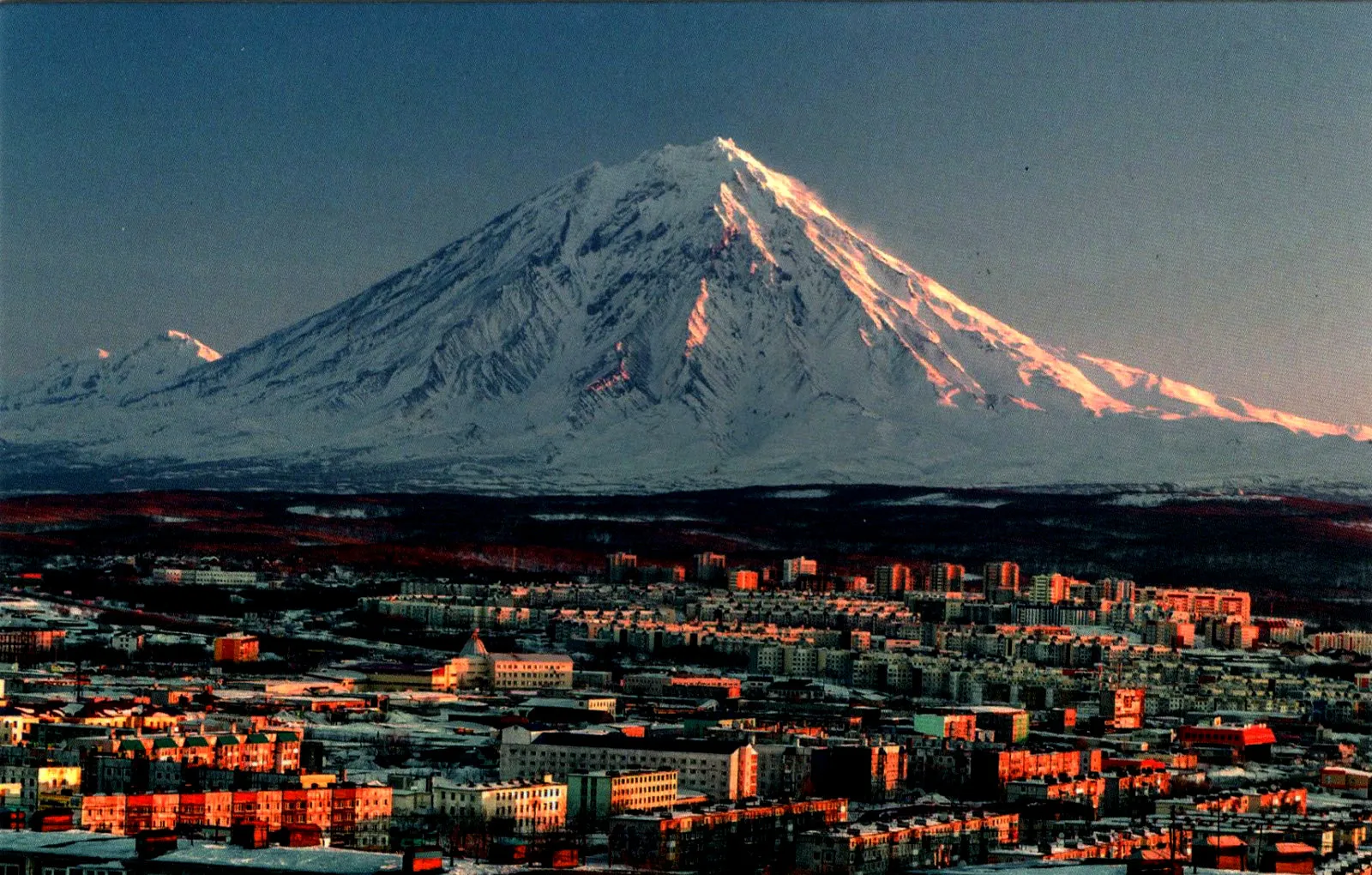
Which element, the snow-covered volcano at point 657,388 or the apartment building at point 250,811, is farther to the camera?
the snow-covered volcano at point 657,388

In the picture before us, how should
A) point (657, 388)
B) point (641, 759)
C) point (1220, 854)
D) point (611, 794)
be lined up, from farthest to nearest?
point (657, 388), point (641, 759), point (611, 794), point (1220, 854)

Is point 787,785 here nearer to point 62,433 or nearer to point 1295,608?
point 1295,608

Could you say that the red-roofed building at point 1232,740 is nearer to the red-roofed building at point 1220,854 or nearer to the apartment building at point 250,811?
the red-roofed building at point 1220,854

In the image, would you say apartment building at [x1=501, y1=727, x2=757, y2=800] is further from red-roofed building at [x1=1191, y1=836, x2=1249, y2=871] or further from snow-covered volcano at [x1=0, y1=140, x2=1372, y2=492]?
snow-covered volcano at [x1=0, y1=140, x2=1372, y2=492]

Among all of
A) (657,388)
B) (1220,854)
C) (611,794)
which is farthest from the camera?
(657,388)

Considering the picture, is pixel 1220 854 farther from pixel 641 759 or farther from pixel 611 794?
pixel 641 759

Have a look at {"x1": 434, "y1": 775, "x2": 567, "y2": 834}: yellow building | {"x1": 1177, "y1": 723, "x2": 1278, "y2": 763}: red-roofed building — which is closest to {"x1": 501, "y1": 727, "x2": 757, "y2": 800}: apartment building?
{"x1": 434, "y1": 775, "x2": 567, "y2": 834}: yellow building


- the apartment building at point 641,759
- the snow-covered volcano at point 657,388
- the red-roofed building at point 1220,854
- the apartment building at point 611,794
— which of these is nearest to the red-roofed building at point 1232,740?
the apartment building at point 641,759

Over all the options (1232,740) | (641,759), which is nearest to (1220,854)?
(641,759)

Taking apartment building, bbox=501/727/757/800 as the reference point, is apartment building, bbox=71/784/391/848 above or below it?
below
